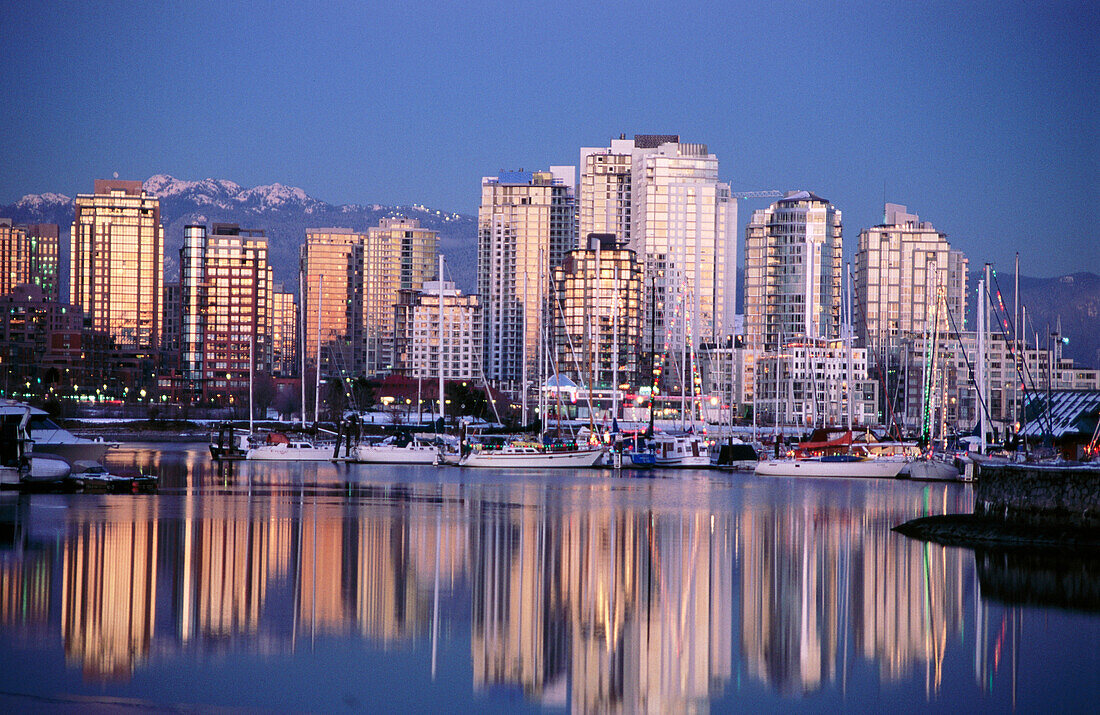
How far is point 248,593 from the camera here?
24.4m

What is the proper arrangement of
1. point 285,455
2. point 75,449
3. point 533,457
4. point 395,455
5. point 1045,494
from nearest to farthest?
point 1045,494 → point 75,449 → point 533,457 → point 395,455 → point 285,455

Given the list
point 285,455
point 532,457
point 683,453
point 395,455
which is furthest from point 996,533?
point 285,455

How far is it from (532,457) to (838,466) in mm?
17556

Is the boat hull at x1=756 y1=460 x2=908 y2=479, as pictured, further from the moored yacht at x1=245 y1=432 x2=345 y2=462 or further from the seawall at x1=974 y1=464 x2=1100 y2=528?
the seawall at x1=974 y1=464 x2=1100 y2=528

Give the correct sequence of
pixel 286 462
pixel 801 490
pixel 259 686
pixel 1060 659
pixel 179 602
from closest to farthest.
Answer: pixel 259 686, pixel 1060 659, pixel 179 602, pixel 801 490, pixel 286 462

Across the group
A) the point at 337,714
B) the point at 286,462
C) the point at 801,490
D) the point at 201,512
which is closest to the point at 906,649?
the point at 337,714

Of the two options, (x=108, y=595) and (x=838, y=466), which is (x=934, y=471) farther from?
(x=108, y=595)

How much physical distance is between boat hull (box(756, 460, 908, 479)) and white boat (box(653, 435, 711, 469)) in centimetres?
742

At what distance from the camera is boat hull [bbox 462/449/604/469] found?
81312 millimetres

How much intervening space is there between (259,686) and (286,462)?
69.5 metres

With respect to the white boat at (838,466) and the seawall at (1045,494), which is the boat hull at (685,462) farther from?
the seawall at (1045,494)

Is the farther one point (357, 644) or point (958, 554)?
point (958, 554)

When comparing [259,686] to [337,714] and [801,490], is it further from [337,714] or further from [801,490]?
[801,490]

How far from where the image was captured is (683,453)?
90.6 meters
